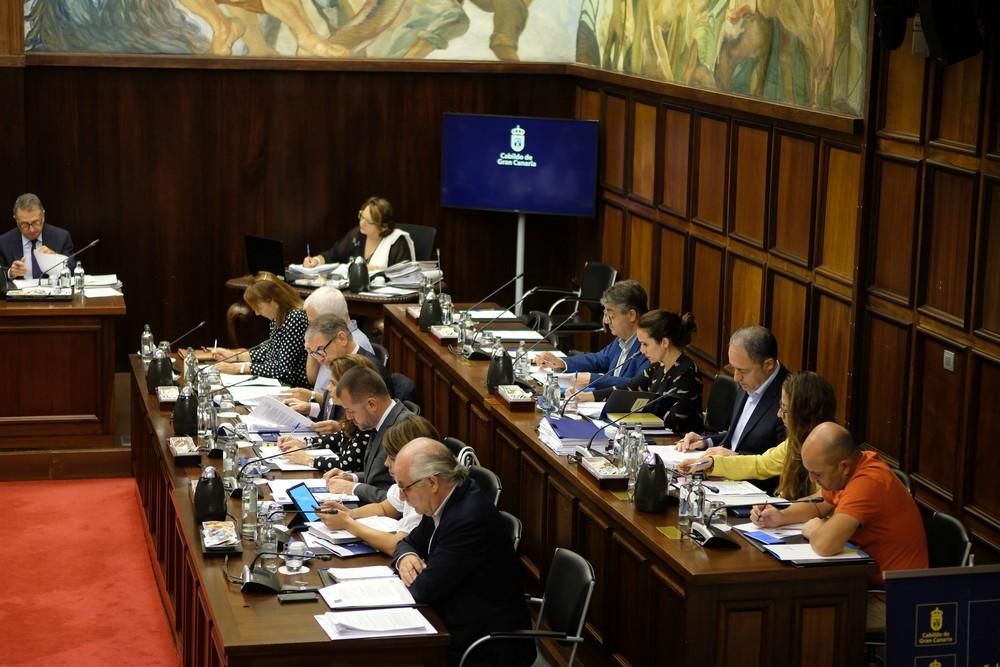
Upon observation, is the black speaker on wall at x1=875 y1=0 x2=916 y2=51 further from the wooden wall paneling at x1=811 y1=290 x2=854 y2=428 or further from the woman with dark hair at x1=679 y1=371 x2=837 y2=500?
the woman with dark hair at x1=679 y1=371 x2=837 y2=500

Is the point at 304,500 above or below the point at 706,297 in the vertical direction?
below

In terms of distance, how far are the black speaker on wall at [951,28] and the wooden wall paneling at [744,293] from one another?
2640 millimetres

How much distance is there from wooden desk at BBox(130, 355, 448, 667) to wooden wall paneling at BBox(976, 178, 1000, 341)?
2747mm

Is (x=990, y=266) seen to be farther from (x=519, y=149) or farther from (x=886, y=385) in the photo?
(x=519, y=149)

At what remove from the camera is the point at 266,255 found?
35.7 feet

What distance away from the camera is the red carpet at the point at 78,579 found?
6605mm

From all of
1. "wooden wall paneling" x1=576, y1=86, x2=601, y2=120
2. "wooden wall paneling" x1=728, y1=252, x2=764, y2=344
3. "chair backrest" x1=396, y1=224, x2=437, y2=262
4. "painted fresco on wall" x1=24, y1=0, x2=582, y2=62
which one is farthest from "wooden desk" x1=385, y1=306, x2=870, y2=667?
"painted fresco on wall" x1=24, y1=0, x2=582, y2=62

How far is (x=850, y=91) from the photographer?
7.46 m

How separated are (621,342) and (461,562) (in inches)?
132

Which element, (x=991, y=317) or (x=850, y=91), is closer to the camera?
(x=991, y=317)

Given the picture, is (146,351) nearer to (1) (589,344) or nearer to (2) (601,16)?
(1) (589,344)

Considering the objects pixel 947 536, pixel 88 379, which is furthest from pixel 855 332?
pixel 88 379

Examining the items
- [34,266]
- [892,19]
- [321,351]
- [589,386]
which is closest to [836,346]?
[589,386]

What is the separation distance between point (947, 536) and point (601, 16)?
710 cm
